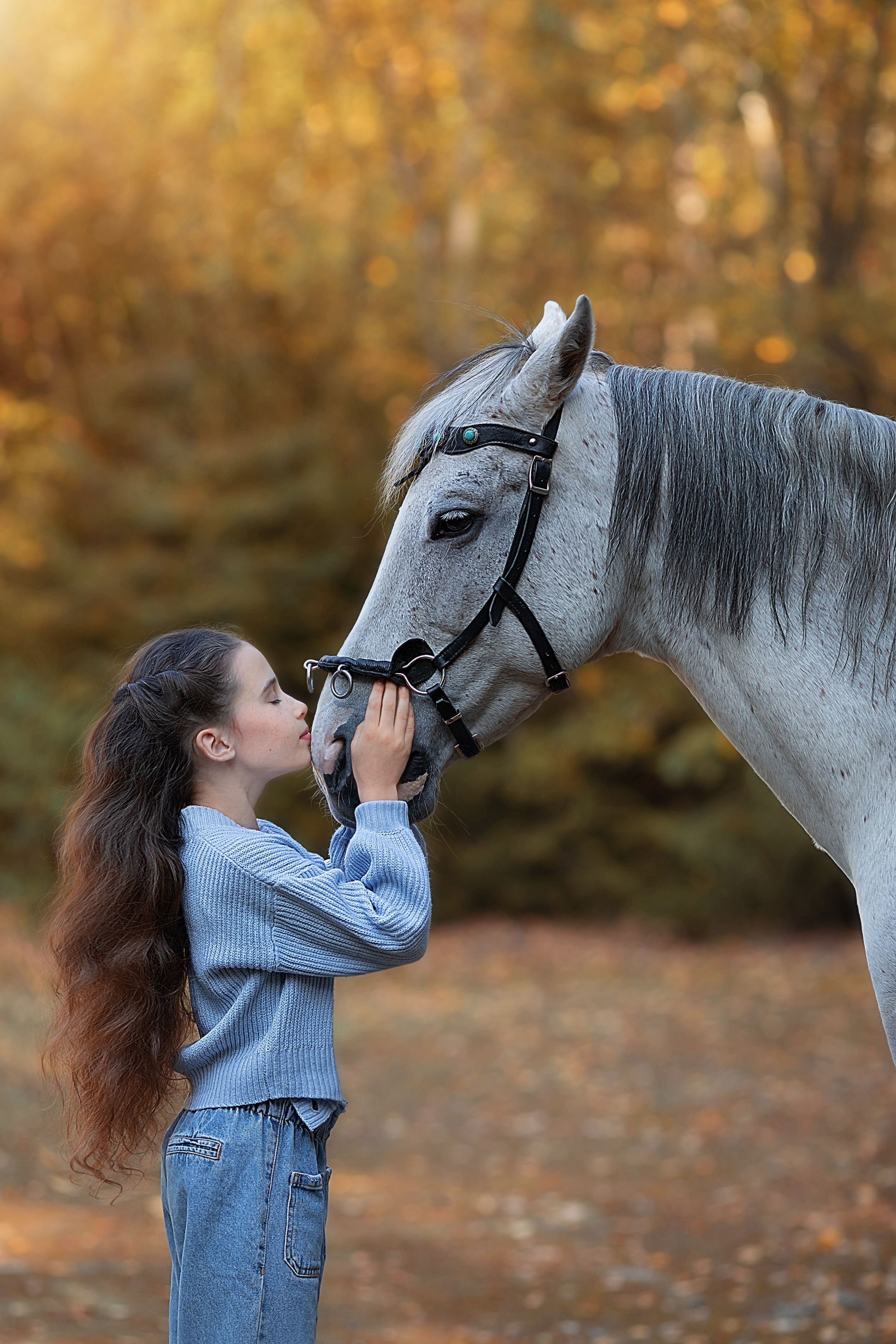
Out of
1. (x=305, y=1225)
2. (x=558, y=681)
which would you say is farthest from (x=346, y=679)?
(x=305, y=1225)

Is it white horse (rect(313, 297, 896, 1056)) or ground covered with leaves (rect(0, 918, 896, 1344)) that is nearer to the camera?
white horse (rect(313, 297, 896, 1056))

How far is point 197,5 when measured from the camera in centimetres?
1400

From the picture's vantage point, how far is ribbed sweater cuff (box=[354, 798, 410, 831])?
6.83 feet

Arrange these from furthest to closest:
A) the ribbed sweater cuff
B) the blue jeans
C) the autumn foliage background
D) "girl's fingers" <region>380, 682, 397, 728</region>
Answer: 1. the autumn foliage background
2. "girl's fingers" <region>380, 682, 397, 728</region>
3. the ribbed sweater cuff
4. the blue jeans

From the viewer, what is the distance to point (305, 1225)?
196cm

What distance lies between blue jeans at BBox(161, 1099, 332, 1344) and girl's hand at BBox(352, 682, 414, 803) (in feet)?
1.74

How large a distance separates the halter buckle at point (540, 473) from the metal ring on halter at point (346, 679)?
1.52 feet

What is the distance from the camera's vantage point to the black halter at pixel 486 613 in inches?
87.6

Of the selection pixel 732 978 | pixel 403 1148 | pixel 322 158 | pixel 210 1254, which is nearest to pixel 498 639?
pixel 210 1254

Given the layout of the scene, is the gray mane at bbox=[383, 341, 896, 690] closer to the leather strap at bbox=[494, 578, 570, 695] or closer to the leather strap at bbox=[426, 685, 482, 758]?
the leather strap at bbox=[494, 578, 570, 695]

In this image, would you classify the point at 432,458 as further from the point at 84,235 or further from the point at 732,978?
the point at 84,235

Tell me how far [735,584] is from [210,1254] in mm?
1385

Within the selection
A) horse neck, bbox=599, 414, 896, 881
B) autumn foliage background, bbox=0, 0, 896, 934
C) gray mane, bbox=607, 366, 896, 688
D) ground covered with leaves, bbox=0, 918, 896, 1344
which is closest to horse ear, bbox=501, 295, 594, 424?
gray mane, bbox=607, 366, 896, 688

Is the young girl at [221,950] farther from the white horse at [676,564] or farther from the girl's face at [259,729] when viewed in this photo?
the white horse at [676,564]
